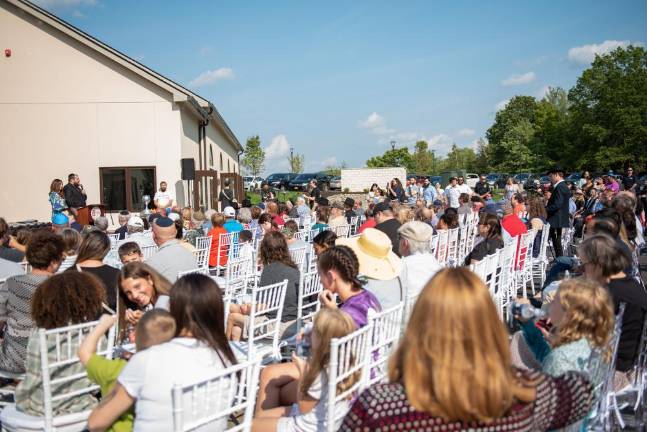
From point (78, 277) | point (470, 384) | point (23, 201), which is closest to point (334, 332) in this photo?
point (470, 384)

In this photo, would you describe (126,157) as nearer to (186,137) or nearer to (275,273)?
(186,137)

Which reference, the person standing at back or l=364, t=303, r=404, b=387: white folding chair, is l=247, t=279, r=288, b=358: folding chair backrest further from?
l=364, t=303, r=404, b=387: white folding chair

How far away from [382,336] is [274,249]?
234 cm

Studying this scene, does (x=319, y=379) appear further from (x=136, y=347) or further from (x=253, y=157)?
(x=253, y=157)

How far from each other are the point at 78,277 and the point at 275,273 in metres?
2.27

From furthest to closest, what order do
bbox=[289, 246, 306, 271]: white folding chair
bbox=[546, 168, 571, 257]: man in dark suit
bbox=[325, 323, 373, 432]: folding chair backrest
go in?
bbox=[546, 168, 571, 257]: man in dark suit, bbox=[289, 246, 306, 271]: white folding chair, bbox=[325, 323, 373, 432]: folding chair backrest

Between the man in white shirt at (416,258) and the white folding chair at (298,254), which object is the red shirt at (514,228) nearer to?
the white folding chair at (298,254)

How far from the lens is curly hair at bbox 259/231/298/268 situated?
5312 millimetres

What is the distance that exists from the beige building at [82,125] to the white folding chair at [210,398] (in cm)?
1472

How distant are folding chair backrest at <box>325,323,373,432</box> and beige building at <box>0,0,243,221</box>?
47.8ft

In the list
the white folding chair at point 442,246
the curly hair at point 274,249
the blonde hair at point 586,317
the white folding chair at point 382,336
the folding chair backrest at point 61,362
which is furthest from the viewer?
the white folding chair at point 442,246

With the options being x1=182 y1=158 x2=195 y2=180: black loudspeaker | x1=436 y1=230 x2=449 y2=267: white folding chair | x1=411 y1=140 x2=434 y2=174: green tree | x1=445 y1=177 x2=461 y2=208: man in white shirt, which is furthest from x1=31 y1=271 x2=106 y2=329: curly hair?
x1=411 y1=140 x2=434 y2=174: green tree

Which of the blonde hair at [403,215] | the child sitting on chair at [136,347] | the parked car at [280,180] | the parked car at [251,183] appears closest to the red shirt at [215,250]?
the blonde hair at [403,215]

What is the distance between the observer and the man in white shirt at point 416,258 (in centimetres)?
473
